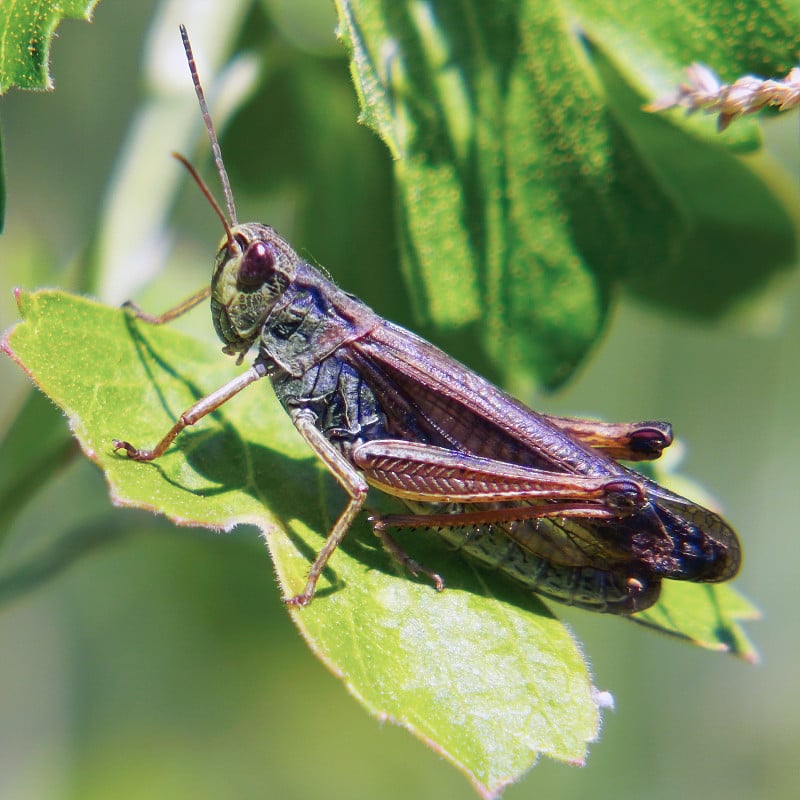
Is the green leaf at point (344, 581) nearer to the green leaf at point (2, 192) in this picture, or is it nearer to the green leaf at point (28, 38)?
the green leaf at point (2, 192)

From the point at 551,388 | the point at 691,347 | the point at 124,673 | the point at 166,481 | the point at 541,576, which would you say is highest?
the point at 166,481

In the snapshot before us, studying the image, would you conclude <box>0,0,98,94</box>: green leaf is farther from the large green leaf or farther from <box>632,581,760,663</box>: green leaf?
<box>632,581,760,663</box>: green leaf

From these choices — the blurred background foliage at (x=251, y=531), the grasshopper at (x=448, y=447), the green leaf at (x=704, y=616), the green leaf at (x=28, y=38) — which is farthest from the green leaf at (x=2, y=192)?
the green leaf at (x=704, y=616)

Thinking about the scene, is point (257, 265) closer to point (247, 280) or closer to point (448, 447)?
point (247, 280)

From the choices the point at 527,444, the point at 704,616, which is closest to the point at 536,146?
the point at 527,444

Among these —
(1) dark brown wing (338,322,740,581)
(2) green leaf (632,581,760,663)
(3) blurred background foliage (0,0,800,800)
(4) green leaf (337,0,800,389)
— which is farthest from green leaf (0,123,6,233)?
(2) green leaf (632,581,760,663)

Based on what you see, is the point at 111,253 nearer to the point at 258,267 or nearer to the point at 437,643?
the point at 258,267

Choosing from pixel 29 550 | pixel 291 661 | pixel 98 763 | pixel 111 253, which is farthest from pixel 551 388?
pixel 98 763

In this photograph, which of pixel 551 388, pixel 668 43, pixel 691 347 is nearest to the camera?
pixel 668 43
